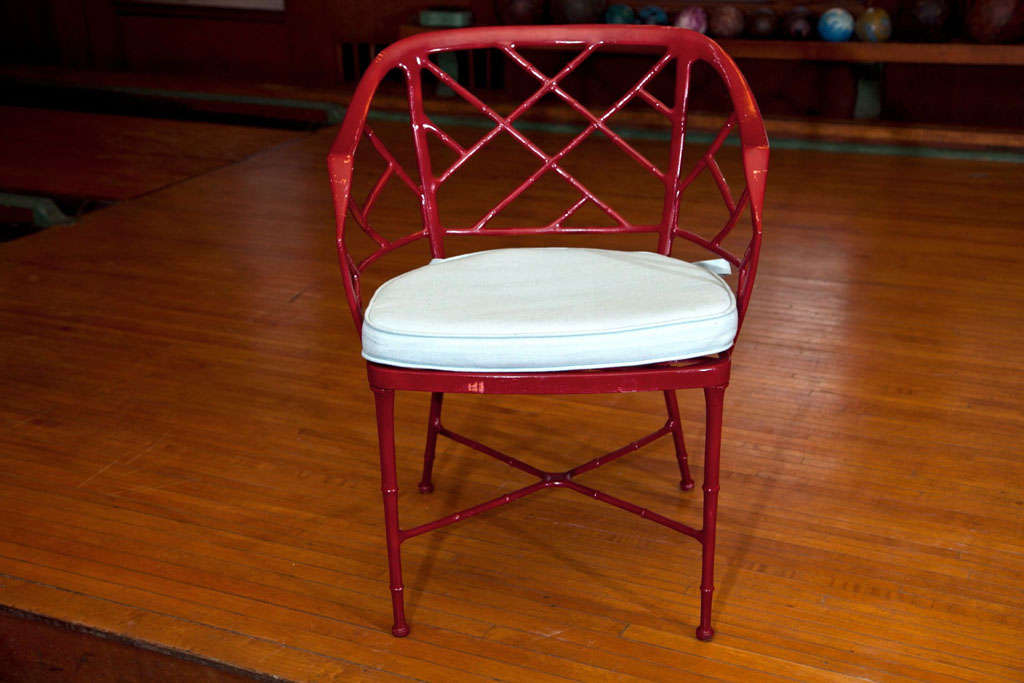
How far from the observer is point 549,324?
1234mm

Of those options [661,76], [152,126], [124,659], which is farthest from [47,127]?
[124,659]

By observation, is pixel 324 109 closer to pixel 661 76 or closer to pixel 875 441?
pixel 661 76

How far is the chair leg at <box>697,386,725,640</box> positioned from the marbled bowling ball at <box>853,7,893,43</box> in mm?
3544

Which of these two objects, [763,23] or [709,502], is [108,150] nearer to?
[763,23]

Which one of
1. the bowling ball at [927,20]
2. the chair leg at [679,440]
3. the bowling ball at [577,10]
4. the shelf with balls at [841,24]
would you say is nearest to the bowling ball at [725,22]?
the shelf with balls at [841,24]

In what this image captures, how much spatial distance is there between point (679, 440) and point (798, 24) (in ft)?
10.8

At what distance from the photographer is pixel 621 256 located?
1.49 m

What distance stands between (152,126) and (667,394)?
13.2 feet

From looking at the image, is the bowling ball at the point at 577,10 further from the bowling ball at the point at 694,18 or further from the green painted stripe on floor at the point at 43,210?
the green painted stripe on floor at the point at 43,210

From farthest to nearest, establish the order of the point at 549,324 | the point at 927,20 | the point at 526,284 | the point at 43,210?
1. the point at 927,20
2. the point at 43,210
3. the point at 526,284
4. the point at 549,324

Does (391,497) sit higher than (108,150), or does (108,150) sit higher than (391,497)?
(391,497)

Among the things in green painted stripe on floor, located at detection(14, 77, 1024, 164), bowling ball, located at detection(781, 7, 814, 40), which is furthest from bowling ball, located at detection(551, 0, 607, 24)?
bowling ball, located at detection(781, 7, 814, 40)

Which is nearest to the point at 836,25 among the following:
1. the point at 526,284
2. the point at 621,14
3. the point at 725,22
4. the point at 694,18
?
the point at 725,22

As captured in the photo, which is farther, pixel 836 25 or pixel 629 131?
pixel 629 131
